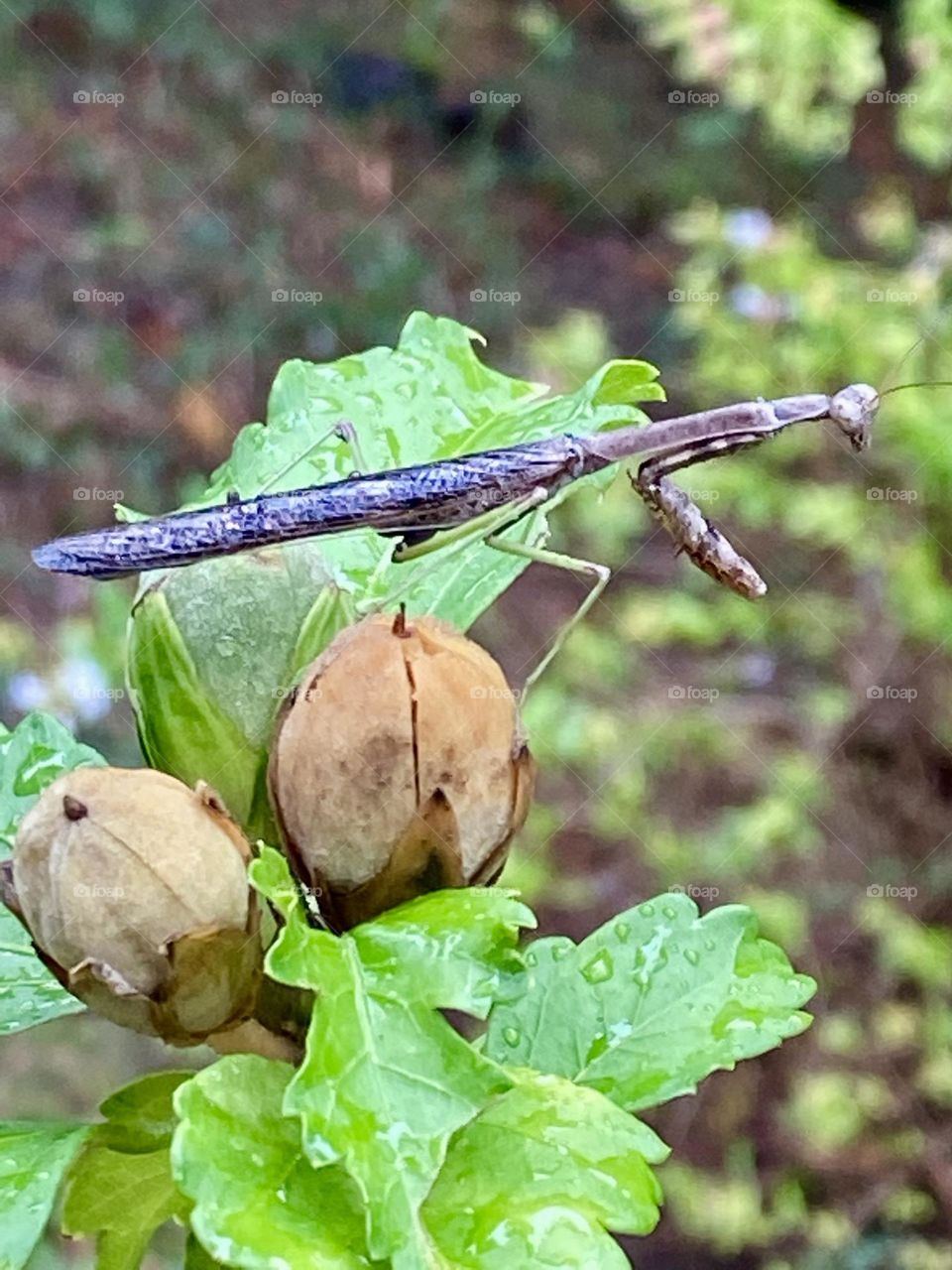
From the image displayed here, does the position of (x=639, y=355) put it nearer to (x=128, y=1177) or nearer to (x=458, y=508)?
(x=458, y=508)

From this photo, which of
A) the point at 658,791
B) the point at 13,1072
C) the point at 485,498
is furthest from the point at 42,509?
the point at 485,498

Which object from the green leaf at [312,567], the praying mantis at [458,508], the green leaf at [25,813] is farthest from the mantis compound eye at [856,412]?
the green leaf at [25,813]

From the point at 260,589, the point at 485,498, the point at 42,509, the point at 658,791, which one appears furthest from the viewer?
the point at 42,509

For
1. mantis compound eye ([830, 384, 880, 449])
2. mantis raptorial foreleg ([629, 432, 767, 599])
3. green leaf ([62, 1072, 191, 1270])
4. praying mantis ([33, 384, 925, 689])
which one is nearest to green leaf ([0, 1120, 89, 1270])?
green leaf ([62, 1072, 191, 1270])

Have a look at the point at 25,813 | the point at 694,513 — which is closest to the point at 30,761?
the point at 25,813

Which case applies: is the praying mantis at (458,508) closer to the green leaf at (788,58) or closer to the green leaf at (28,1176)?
the green leaf at (28,1176)

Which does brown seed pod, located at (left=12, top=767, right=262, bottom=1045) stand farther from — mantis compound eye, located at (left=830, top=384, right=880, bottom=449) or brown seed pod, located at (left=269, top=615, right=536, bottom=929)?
mantis compound eye, located at (left=830, top=384, right=880, bottom=449)

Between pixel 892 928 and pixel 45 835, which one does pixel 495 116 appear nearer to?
pixel 892 928
